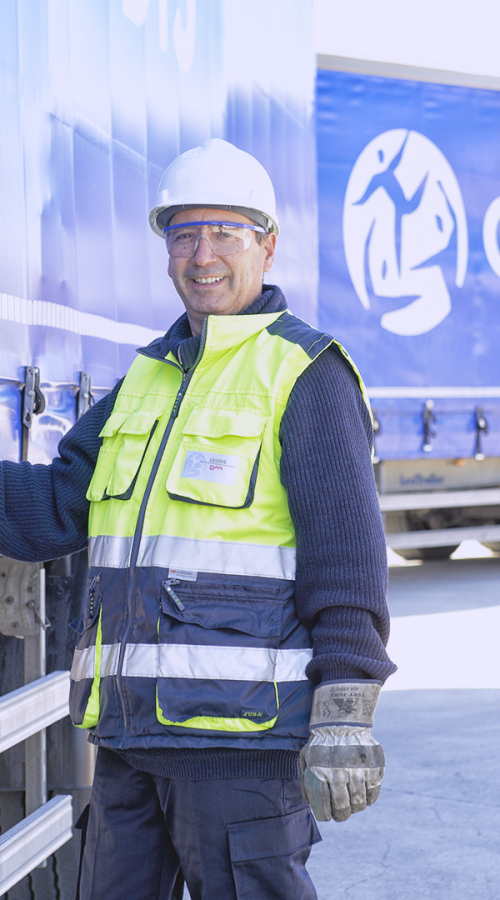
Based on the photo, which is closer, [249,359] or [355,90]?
[249,359]

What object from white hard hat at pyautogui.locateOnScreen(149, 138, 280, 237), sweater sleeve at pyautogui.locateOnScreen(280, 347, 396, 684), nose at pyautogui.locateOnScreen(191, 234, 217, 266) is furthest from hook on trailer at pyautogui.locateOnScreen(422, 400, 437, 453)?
sweater sleeve at pyautogui.locateOnScreen(280, 347, 396, 684)

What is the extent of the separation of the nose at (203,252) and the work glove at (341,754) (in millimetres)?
915

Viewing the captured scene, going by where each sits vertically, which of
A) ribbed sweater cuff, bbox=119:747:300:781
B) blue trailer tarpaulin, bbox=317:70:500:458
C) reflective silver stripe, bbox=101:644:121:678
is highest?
blue trailer tarpaulin, bbox=317:70:500:458

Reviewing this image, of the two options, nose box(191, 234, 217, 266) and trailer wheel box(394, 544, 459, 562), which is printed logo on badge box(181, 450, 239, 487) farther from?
trailer wheel box(394, 544, 459, 562)

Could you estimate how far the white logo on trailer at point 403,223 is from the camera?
7.84 meters

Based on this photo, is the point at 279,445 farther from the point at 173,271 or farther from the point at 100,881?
the point at 100,881

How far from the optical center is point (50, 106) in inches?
103

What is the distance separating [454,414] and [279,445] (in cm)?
670

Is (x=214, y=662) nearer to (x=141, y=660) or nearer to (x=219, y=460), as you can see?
(x=141, y=660)

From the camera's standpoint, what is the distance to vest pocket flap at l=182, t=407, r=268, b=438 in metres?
1.96

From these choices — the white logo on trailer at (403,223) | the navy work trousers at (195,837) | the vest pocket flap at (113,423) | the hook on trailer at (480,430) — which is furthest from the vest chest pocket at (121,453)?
the hook on trailer at (480,430)

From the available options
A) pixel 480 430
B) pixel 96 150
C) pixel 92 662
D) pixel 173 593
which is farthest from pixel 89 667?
pixel 480 430

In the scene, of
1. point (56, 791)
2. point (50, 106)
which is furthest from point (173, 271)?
point (56, 791)

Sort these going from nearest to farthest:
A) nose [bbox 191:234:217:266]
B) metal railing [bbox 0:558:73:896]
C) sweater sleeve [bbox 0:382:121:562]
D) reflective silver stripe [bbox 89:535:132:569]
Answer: reflective silver stripe [bbox 89:535:132:569] → nose [bbox 191:234:217:266] → sweater sleeve [bbox 0:382:121:562] → metal railing [bbox 0:558:73:896]
